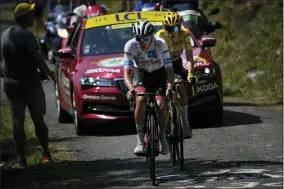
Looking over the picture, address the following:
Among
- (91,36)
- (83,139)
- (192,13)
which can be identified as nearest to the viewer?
(83,139)

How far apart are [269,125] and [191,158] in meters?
3.11

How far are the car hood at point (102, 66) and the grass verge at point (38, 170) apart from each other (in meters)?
1.23

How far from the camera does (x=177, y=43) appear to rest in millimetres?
12188

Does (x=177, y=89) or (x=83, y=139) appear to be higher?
(x=177, y=89)

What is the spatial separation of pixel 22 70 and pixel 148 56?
1450 mm

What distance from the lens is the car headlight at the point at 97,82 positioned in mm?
13914

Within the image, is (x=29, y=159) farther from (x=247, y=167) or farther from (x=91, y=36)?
(x=91, y=36)

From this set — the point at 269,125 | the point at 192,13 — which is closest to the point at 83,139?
the point at 269,125

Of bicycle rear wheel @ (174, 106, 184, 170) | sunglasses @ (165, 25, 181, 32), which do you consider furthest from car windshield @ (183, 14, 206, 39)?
bicycle rear wheel @ (174, 106, 184, 170)

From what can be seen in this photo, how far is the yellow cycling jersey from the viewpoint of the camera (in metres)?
12.1

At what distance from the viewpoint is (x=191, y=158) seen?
11742 mm

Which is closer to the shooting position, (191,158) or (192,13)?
(191,158)

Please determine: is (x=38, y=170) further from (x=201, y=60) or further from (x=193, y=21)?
(x=193, y=21)

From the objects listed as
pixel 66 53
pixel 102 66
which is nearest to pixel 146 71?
pixel 102 66
